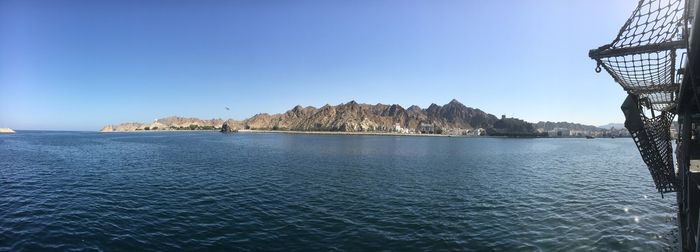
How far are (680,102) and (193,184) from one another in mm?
35936

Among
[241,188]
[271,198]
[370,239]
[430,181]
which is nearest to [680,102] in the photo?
[370,239]

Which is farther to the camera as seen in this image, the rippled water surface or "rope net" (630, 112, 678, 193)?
"rope net" (630, 112, 678, 193)

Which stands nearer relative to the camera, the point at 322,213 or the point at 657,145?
the point at 657,145

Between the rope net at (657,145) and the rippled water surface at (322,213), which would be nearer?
the rippled water surface at (322,213)

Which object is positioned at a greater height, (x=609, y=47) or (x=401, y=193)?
(x=609, y=47)

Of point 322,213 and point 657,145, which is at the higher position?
point 657,145

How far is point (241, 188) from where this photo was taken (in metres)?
33.4

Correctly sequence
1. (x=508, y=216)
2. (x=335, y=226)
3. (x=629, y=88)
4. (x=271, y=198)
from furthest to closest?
(x=271, y=198) → (x=508, y=216) → (x=335, y=226) → (x=629, y=88)

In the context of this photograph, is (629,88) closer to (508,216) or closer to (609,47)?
(609,47)

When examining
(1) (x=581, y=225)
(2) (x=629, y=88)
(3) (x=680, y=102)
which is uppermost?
(2) (x=629, y=88)

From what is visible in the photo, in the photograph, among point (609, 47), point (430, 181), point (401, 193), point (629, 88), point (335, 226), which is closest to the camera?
point (609, 47)

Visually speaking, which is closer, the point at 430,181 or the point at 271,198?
the point at 271,198

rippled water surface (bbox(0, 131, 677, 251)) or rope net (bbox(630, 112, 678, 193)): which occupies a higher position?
rope net (bbox(630, 112, 678, 193))

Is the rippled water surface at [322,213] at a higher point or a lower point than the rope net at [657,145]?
lower
